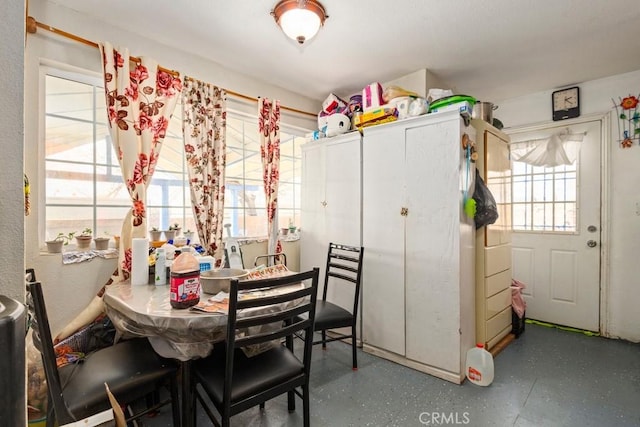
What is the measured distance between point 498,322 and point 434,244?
1.13 meters

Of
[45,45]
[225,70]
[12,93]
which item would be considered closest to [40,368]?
[12,93]

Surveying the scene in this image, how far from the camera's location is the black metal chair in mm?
2275

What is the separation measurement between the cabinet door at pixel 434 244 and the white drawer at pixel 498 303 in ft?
1.76

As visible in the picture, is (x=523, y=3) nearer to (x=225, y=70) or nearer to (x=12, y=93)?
(x=225, y=70)

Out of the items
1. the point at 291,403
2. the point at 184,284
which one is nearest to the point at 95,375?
the point at 184,284

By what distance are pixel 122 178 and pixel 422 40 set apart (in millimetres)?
2448

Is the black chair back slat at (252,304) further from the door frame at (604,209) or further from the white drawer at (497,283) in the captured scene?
the door frame at (604,209)

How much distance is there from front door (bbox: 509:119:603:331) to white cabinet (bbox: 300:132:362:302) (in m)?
2.11

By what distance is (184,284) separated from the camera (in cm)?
146

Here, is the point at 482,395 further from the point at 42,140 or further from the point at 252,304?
the point at 42,140

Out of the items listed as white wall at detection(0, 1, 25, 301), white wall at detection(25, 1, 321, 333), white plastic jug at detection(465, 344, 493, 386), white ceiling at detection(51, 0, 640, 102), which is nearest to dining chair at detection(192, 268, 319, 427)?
white wall at detection(0, 1, 25, 301)

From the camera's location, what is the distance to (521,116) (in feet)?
11.2

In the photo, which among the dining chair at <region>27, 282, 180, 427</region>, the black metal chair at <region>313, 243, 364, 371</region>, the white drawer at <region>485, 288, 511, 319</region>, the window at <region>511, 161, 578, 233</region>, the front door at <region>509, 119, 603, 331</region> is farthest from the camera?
the window at <region>511, 161, 578, 233</region>

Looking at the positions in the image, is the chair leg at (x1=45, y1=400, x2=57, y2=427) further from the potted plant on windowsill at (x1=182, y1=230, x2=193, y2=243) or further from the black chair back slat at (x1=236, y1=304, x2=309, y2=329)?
the potted plant on windowsill at (x1=182, y1=230, x2=193, y2=243)
